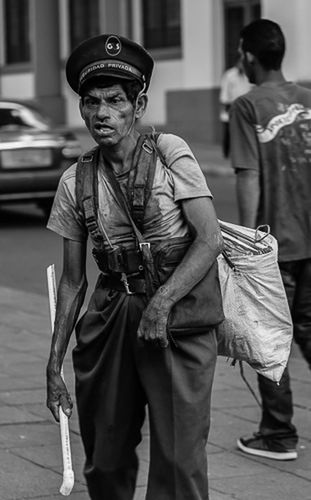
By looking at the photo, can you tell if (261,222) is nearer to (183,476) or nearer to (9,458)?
(9,458)

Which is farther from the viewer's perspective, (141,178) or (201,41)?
(201,41)

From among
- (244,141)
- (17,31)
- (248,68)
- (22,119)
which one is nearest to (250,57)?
(248,68)

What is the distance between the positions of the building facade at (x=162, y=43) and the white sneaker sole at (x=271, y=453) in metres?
18.2

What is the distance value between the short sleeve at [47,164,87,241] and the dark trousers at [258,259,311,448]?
1.86m

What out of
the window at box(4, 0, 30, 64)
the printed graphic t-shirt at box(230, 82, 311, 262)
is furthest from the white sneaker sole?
the window at box(4, 0, 30, 64)

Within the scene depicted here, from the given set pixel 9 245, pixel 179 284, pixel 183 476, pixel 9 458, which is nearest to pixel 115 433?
pixel 183 476

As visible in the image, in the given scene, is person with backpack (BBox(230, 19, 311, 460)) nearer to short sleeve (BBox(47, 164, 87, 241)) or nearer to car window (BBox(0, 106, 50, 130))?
short sleeve (BBox(47, 164, 87, 241))

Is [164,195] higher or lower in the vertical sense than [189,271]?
higher

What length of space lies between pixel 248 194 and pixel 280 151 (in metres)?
0.25

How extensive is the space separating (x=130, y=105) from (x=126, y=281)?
0.57 meters

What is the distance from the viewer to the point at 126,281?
167 inches

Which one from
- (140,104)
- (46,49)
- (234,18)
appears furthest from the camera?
(46,49)

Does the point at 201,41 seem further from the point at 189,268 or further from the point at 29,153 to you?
the point at 189,268

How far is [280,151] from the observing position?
6.02m
